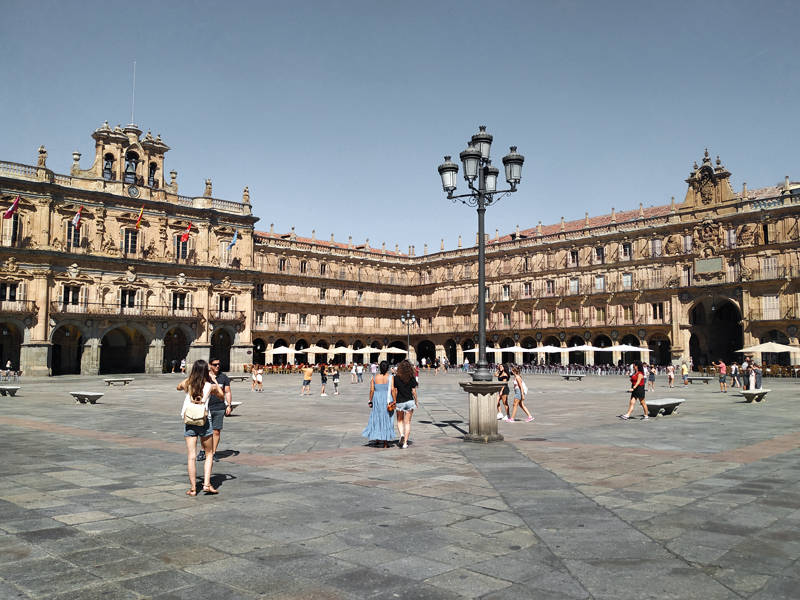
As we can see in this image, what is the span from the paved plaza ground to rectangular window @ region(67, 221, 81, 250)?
37.4 metres

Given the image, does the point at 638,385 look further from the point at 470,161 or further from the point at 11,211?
the point at 11,211

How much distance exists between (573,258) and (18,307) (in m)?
43.6

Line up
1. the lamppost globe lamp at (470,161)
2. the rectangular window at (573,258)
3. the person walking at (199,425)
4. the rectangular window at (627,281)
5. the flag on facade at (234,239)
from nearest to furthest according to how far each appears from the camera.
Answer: the person walking at (199,425), the lamppost globe lamp at (470,161), the flag on facade at (234,239), the rectangular window at (627,281), the rectangular window at (573,258)

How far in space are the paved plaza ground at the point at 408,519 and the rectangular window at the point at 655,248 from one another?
42187 mm

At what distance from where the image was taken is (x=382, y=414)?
11047 mm

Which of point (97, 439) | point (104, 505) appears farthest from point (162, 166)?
point (104, 505)

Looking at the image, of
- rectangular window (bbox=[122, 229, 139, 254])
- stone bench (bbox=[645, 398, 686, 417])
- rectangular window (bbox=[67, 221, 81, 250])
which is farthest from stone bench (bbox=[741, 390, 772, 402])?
rectangular window (bbox=[67, 221, 81, 250])

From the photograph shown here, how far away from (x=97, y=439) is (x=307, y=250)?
167 ft

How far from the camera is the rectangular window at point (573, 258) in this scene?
57062 millimetres

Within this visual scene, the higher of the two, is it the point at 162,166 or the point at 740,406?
the point at 162,166

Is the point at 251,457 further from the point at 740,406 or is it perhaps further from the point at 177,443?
the point at 740,406

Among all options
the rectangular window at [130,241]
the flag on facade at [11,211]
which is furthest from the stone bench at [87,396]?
the rectangular window at [130,241]

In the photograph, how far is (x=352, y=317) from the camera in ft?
215

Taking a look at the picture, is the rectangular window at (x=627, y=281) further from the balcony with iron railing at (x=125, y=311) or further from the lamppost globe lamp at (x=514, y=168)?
the lamppost globe lamp at (x=514, y=168)
